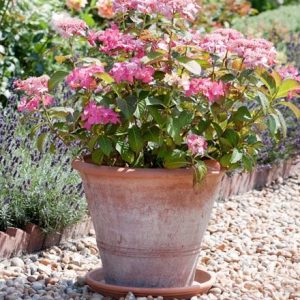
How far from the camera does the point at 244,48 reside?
11.6 ft

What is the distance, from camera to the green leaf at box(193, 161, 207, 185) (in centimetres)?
348

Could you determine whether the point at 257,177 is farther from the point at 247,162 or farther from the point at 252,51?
the point at 252,51

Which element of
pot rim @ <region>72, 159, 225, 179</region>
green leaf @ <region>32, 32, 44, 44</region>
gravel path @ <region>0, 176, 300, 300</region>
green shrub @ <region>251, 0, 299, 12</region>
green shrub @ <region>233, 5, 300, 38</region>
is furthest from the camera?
Answer: green shrub @ <region>251, 0, 299, 12</region>

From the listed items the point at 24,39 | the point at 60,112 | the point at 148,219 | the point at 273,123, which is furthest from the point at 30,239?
the point at 24,39

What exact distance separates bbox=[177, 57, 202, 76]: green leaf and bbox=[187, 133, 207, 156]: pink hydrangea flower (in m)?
0.25

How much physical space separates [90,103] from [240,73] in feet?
2.03

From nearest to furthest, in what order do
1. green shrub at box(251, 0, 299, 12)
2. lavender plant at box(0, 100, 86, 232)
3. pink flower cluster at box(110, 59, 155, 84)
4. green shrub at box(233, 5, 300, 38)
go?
pink flower cluster at box(110, 59, 155, 84), lavender plant at box(0, 100, 86, 232), green shrub at box(233, 5, 300, 38), green shrub at box(251, 0, 299, 12)

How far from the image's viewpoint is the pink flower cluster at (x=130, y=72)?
342 centimetres

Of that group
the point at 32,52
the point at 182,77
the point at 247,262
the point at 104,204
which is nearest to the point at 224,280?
the point at 247,262

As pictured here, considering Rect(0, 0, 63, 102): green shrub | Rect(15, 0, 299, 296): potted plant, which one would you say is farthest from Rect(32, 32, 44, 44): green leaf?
Rect(15, 0, 299, 296): potted plant

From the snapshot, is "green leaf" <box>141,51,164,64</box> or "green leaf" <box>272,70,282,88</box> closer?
"green leaf" <box>141,51,164,64</box>

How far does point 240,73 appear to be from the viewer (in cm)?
360

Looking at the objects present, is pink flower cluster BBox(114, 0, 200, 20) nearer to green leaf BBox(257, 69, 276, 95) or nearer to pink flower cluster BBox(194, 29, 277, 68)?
pink flower cluster BBox(194, 29, 277, 68)

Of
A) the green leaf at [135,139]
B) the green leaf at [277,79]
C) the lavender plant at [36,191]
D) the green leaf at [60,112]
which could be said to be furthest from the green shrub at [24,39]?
the green leaf at [277,79]
